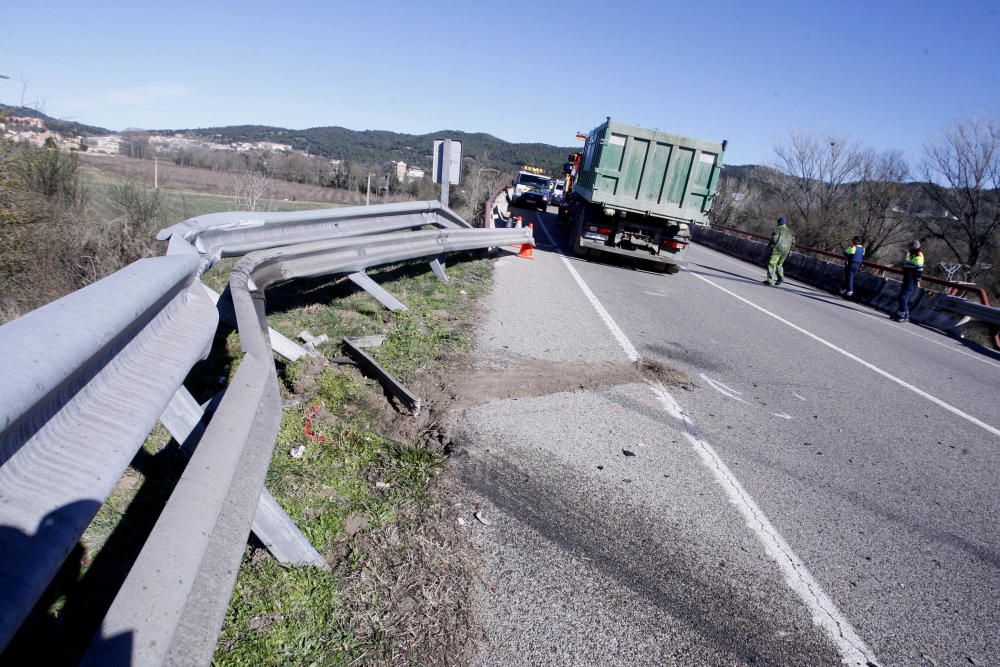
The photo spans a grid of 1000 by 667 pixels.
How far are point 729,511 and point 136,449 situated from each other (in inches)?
134

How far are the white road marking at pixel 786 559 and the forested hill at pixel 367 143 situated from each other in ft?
157

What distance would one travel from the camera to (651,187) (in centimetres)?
1454

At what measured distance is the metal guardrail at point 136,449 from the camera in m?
1.34

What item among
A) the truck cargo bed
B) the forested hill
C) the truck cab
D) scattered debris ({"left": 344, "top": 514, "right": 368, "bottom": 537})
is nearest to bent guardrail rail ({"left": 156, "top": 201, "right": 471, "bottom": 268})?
scattered debris ({"left": 344, "top": 514, "right": 368, "bottom": 537})

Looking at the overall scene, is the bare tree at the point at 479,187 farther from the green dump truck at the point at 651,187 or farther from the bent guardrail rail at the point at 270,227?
the bent guardrail rail at the point at 270,227

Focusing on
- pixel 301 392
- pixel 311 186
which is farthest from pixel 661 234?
pixel 311 186

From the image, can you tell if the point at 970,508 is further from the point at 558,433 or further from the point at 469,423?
the point at 469,423

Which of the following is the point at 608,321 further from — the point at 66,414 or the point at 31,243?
the point at 66,414

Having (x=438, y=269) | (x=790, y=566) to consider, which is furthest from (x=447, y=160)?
(x=790, y=566)

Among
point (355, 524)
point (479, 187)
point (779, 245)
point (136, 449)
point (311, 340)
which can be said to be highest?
point (136, 449)

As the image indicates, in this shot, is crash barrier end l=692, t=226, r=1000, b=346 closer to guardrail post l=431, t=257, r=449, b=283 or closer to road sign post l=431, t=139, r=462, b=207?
road sign post l=431, t=139, r=462, b=207

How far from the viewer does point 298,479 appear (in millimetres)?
3395

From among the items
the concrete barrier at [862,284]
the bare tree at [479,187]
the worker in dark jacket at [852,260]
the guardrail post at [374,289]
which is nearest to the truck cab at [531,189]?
the bare tree at [479,187]

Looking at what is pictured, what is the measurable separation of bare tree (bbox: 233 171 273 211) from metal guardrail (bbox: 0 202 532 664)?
15.5 metres
